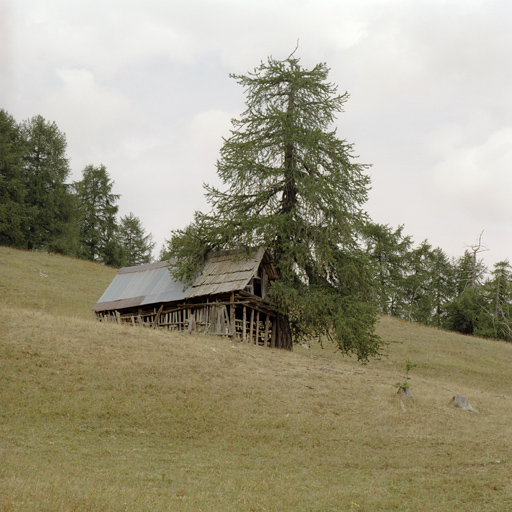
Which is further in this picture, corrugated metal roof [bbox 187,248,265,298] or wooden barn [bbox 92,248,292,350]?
wooden barn [bbox 92,248,292,350]

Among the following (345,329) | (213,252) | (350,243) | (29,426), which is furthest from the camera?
(213,252)

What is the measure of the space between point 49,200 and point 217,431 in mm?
42065

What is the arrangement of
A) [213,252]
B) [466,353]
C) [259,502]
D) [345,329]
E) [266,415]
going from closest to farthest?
[259,502]
[266,415]
[345,329]
[213,252]
[466,353]

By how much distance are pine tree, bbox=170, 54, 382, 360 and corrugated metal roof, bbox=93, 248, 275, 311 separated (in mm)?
772

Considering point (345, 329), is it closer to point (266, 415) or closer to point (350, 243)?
point (350, 243)

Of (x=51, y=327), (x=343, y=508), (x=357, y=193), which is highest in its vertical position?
(x=357, y=193)

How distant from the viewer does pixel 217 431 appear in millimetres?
16125

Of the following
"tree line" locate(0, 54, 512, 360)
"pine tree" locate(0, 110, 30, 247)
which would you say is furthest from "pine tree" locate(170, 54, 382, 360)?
"pine tree" locate(0, 110, 30, 247)

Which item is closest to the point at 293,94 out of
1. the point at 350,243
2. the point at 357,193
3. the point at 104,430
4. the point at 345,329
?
the point at 357,193

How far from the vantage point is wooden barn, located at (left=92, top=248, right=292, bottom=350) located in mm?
27000

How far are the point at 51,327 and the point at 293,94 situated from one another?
1584 cm

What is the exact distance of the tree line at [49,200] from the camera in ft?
165

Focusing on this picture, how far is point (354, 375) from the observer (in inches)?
936

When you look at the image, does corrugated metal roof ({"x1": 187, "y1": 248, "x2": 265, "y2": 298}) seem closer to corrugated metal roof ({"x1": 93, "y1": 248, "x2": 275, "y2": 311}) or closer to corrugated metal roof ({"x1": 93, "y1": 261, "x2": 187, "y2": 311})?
corrugated metal roof ({"x1": 93, "y1": 248, "x2": 275, "y2": 311})
